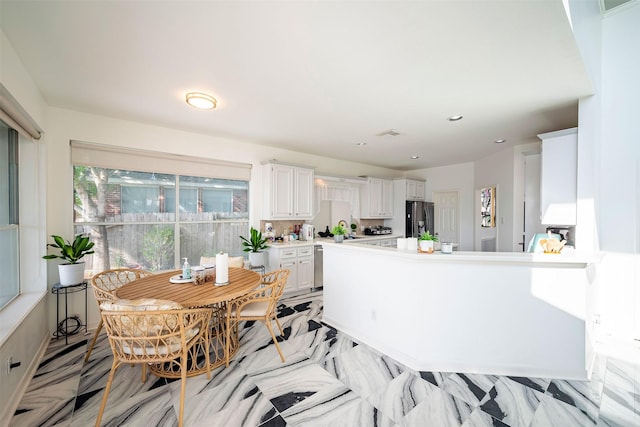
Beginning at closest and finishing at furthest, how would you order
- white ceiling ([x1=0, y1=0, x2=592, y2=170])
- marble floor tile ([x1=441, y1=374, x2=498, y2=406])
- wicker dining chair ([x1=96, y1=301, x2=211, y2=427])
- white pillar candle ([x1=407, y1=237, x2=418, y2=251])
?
white ceiling ([x1=0, y1=0, x2=592, y2=170]) → wicker dining chair ([x1=96, y1=301, x2=211, y2=427]) → marble floor tile ([x1=441, y1=374, x2=498, y2=406]) → white pillar candle ([x1=407, y1=237, x2=418, y2=251])

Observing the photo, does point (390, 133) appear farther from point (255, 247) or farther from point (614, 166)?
point (255, 247)

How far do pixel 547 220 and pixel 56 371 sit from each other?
5237 mm

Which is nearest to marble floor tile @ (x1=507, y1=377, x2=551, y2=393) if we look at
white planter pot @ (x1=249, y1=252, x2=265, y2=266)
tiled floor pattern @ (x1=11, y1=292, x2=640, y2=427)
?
tiled floor pattern @ (x1=11, y1=292, x2=640, y2=427)

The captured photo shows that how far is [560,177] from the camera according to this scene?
2922mm

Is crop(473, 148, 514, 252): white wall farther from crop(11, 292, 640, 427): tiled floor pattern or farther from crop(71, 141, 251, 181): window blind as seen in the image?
crop(71, 141, 251, 181): window blind

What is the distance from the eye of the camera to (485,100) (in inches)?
105

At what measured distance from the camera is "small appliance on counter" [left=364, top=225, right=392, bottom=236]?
20.0ft

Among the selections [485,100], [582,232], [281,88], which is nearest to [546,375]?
[582,232]

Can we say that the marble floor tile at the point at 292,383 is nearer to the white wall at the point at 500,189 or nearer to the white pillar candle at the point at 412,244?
the white pillar candle at the point at 412,244

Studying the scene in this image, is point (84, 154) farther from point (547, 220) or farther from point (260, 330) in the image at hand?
point (547, 220)

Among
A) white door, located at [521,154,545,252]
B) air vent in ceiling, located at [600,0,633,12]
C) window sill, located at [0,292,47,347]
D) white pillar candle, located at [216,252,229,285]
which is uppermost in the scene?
air vent in ceiling, located at [600,0,633,12]

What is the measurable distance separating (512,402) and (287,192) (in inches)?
149

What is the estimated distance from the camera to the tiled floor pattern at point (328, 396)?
5.71ft

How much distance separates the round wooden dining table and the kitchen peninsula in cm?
150
